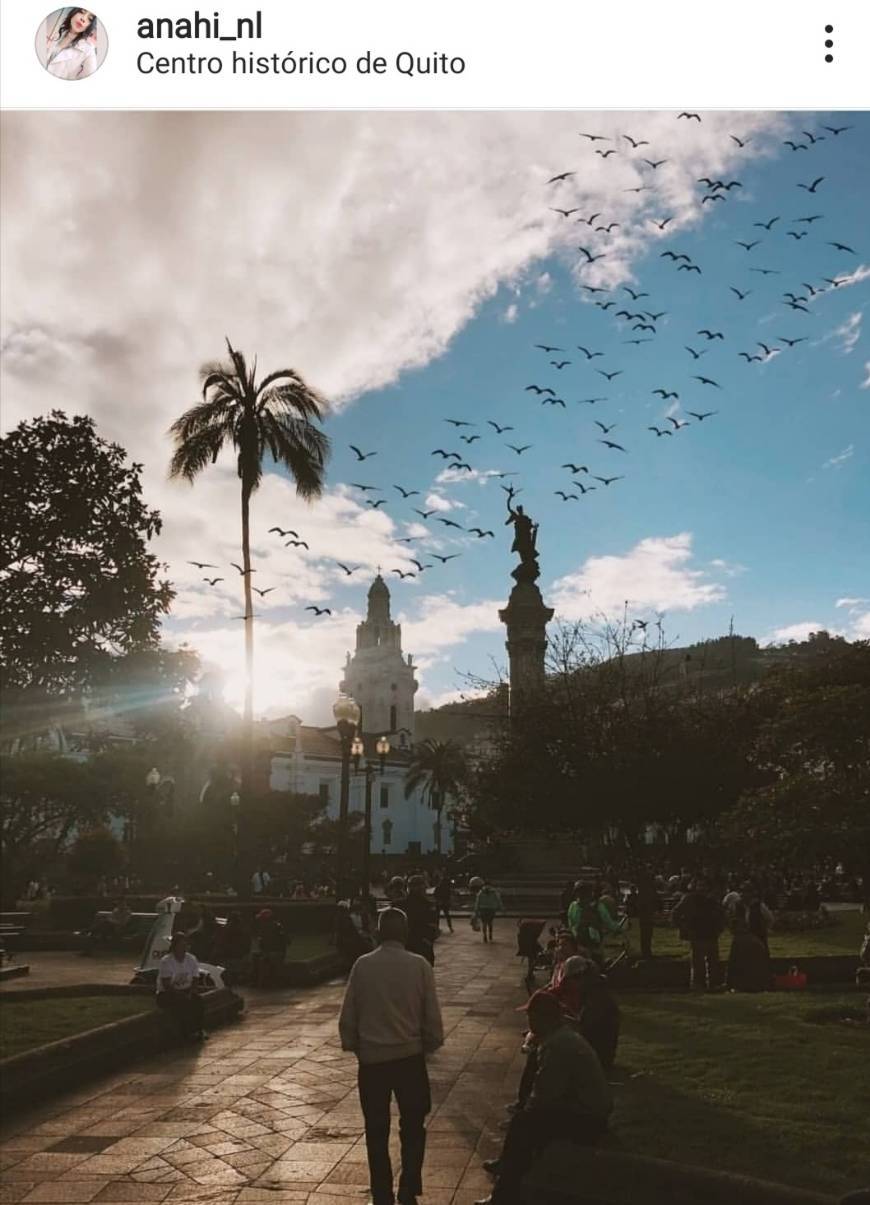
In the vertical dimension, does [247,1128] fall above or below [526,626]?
below

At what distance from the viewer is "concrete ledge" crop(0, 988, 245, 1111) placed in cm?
812

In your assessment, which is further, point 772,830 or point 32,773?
point 32,773

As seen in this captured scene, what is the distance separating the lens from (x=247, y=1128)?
285 inches

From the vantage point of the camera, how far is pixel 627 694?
24.8 m

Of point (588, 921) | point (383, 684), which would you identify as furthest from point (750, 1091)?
point (383, 684)

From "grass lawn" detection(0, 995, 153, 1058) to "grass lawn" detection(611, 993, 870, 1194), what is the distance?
5.72m

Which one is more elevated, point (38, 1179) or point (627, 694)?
point (627, 694)

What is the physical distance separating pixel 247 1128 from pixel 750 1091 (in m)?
3.84

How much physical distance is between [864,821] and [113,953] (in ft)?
53.9

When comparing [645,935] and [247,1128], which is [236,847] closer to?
[645,935]

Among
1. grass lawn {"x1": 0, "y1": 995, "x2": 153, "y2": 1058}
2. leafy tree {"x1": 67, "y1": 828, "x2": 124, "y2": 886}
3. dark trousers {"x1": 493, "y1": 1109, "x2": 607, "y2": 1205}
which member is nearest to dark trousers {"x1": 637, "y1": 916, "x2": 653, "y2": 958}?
grass lawn {"x1": 0, "y1": 995, "x2": 153, "y2": 1058}
